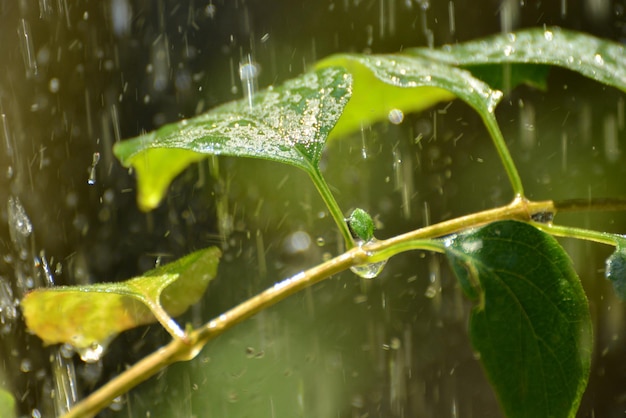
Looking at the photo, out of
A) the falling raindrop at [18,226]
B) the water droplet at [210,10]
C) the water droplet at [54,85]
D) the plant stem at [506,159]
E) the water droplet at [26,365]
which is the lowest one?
the water droplet at [26,365]

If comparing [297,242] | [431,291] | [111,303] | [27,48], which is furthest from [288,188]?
[111,303]

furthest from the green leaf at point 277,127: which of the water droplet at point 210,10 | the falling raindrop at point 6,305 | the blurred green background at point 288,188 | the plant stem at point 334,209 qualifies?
the water droplet at point 210,10

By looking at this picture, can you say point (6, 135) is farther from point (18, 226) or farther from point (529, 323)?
point (529, 323)

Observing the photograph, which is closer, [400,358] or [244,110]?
[244,110]

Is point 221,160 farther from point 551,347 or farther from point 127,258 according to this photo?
point 551,347

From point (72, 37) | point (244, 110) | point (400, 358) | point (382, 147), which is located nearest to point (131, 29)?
point (72, 37)

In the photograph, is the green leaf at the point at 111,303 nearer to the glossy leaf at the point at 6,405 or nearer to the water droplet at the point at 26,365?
the glossy leaf at the point at 6,405
